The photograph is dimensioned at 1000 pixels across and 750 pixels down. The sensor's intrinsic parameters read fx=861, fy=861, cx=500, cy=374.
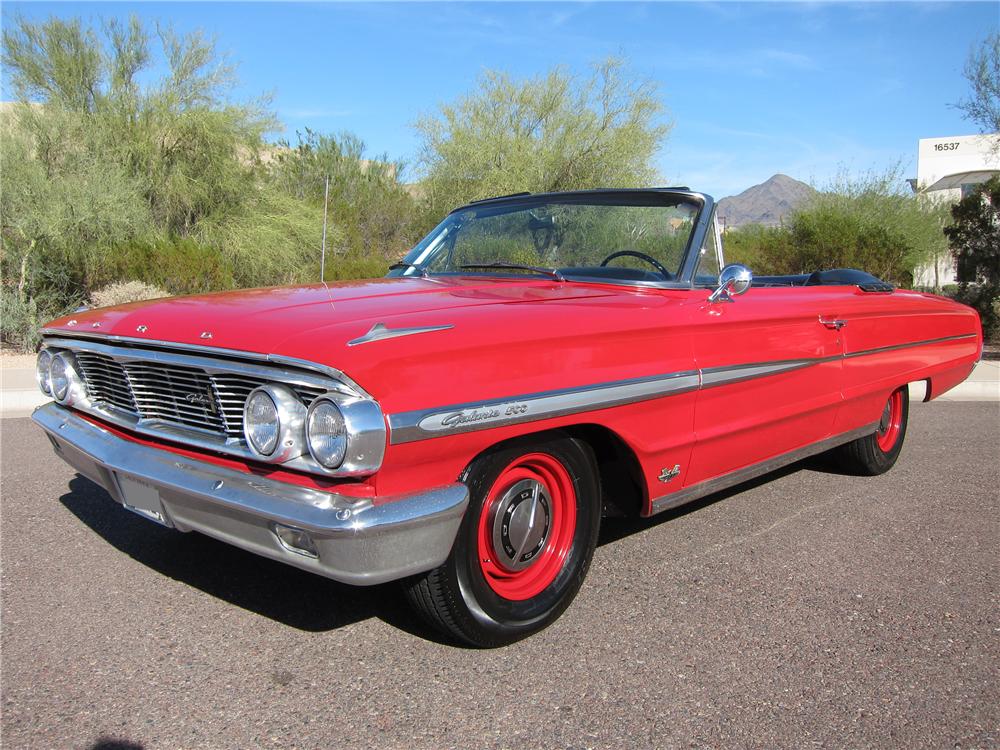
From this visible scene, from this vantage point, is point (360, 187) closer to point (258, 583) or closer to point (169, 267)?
point (169, 267)

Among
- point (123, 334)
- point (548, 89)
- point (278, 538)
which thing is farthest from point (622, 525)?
point (548, 89)

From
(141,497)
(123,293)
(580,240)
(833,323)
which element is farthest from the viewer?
(123,293)

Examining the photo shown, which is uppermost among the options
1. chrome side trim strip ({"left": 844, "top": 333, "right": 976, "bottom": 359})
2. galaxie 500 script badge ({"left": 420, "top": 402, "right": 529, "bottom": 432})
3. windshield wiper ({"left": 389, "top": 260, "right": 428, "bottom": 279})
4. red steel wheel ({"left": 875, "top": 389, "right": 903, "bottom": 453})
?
windshield wiper ({"left": 389, "top": 260, "right": 428, "bottom": 279})

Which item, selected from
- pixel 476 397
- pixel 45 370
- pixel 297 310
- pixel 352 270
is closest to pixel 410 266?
pixel 297 310

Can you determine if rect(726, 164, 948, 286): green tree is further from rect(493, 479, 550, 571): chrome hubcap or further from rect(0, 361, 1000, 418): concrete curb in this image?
rect(493, 479, 550, 571): chrome hubcap

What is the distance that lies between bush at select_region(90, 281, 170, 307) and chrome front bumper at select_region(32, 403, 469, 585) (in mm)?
10102

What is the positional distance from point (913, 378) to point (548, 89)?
17.7 metres

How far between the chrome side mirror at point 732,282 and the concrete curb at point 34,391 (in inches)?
219

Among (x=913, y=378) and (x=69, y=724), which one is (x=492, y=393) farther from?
(x=913, y=378)

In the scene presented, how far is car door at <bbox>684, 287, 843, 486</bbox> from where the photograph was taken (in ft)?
11.0

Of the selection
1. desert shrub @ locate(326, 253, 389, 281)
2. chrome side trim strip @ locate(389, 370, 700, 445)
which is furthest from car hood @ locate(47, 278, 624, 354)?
desert shrub @ locate(326, 253, 389, 281)

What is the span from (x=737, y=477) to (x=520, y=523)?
123cm

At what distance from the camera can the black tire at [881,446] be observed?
4.98 metres

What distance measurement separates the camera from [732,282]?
3.54m
